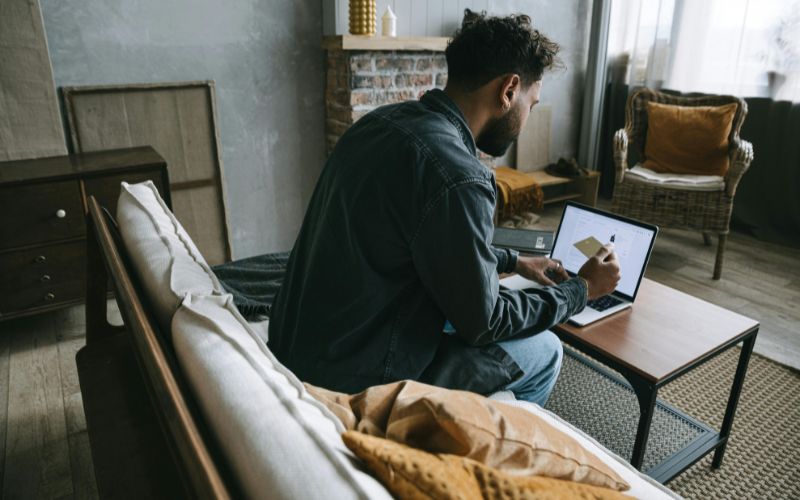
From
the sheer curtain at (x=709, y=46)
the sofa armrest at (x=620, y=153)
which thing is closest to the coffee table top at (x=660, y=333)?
the sofa armrest at (x=620, y=153)

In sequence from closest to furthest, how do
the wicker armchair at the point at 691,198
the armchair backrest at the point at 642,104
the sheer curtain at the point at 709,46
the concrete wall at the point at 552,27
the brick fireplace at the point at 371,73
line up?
the brick fireplace at the point at 371,73
the wicker armchair at the point at 691,198
the concrete wall at the point at 552,27
the sheer curtain at the point at 709,46
the armchair backrest at the point at 642,104

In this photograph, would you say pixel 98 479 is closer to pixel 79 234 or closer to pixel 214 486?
pixel 214 486

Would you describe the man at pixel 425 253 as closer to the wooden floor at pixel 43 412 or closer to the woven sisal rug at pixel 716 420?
the woven sisal rug at pixel 716 420

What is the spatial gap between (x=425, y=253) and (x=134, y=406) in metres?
0.69

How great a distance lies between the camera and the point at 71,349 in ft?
7.52

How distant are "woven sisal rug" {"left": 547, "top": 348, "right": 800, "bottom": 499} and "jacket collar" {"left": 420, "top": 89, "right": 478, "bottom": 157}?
110cm

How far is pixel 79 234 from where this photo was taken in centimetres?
226

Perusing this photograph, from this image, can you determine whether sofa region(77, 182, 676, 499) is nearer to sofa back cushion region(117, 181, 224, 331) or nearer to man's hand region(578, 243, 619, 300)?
sofa back cushion region(117, 181, 224, 331)

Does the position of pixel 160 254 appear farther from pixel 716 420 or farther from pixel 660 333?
pixel 716 420

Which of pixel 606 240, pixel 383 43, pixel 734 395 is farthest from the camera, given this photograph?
pixel 383 43

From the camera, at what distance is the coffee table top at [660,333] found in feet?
4.62

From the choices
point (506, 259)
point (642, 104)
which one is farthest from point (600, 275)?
point (642, 104)

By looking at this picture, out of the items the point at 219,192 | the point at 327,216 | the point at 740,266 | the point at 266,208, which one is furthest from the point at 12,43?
the point at 740,266

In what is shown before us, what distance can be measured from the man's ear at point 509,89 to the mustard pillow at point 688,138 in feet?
7.88
